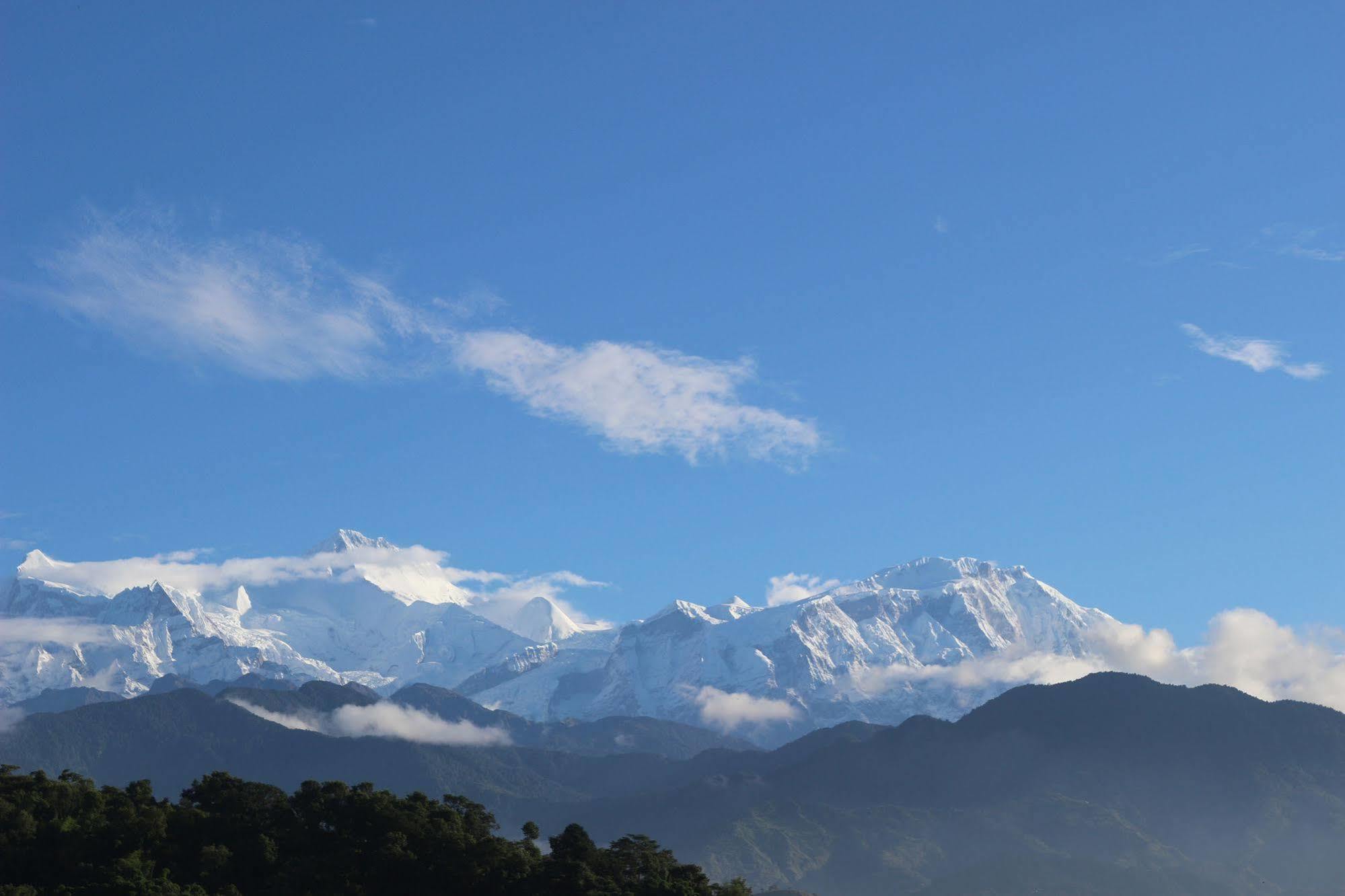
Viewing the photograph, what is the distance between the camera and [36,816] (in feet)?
651

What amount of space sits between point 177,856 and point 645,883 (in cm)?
6149

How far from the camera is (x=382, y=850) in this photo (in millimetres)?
190875

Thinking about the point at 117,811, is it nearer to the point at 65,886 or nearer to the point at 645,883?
the point at 65,886

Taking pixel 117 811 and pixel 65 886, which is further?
pixel 117 811

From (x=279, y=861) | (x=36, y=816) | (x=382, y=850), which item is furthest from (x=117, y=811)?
(x=382, y=850)

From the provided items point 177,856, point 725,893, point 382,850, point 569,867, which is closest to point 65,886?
point 177,856

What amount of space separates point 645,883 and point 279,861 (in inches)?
1899

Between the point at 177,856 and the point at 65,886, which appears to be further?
the point at 177,856

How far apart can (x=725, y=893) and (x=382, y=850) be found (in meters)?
44.8

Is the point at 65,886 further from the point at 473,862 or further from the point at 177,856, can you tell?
the point at 473,862

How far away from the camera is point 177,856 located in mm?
193375

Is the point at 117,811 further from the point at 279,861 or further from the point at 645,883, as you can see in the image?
the point at 645,883

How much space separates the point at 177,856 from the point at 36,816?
855 inches

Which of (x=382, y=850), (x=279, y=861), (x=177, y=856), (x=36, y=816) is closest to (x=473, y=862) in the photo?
(x=382, y=850)
